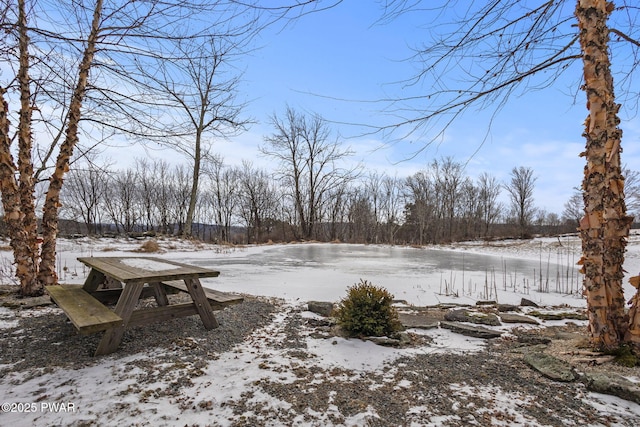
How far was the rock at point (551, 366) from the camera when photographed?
2172 mm

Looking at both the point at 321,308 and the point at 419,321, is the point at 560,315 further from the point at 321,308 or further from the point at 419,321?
the point at 321,308

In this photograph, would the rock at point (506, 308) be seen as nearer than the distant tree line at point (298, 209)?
Yes

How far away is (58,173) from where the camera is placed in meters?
4.26

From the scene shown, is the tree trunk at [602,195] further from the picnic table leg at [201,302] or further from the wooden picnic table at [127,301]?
the picnic table leg at [201,302]

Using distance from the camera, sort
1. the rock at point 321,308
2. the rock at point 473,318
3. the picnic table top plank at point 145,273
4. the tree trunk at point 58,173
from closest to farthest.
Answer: the picnic table top plank at point 145,273 → the rock at point 473,318 → the rock at point 321,308 → the tree trunk at point 58,173

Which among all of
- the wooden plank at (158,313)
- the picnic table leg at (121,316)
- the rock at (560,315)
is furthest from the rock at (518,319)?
the picnic table leg at (121,316)

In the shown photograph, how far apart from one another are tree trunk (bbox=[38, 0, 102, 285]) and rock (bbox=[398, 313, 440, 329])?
185 inches

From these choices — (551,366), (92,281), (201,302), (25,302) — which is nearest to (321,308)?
(201,302)

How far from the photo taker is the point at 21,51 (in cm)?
398

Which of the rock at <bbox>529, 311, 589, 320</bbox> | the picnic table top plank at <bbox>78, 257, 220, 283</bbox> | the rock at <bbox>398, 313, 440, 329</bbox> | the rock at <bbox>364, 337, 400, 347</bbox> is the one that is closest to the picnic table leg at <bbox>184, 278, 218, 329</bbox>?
the picnic table top plank at <bbox>78, 257, 220, 283</bbox>

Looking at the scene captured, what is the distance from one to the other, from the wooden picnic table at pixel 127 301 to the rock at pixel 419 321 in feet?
6.32

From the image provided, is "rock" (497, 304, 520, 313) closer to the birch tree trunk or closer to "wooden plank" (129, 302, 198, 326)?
"wooden plank" (129, 302, 198, 326)

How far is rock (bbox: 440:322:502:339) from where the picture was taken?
10.5 feet

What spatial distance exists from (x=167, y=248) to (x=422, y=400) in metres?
12.1
